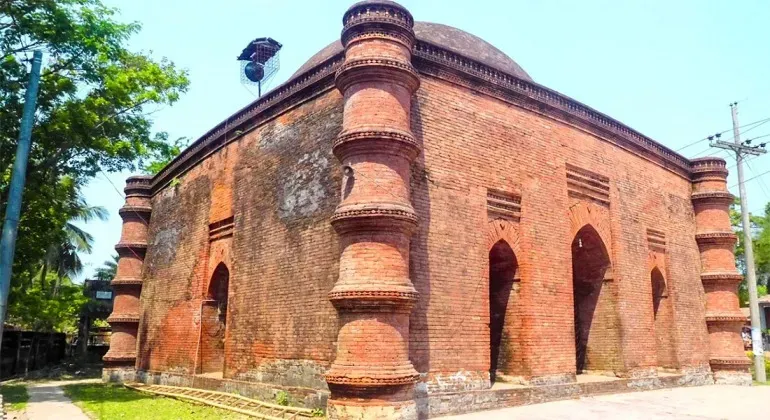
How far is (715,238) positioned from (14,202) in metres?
14.3

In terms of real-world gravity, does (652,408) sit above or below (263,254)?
below

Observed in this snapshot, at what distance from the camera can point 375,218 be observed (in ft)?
23.5

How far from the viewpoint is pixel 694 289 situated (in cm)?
1344

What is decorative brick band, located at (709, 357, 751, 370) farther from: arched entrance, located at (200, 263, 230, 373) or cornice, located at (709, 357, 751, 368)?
arched entrance, located at (200, 263, 230, 373)

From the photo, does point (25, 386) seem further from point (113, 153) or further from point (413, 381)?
point (413, 381)

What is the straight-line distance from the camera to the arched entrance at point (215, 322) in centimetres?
1128

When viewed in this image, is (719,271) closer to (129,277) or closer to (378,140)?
(378,140)

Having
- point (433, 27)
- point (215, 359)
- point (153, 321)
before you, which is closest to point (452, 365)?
point (215, 359)

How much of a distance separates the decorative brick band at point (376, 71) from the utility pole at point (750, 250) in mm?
12072

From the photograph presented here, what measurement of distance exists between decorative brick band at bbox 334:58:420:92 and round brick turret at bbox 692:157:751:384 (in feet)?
31.6

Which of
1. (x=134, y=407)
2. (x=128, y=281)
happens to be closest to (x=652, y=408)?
(x=134, y=407)

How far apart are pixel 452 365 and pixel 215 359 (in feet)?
18.0

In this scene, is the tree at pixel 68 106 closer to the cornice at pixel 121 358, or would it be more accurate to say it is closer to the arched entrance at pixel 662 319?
the cornice at pixel 121 358

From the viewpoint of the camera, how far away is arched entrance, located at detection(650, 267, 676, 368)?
12.4 meters
